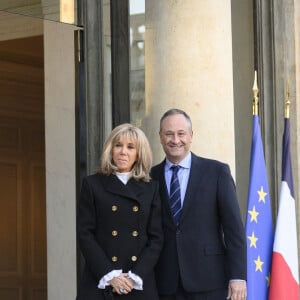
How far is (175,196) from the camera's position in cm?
499

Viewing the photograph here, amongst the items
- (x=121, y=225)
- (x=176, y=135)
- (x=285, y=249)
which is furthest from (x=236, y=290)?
(x=285, y=249)

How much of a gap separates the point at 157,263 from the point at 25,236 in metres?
3.85

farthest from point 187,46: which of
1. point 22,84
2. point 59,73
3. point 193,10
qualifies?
point 22,84

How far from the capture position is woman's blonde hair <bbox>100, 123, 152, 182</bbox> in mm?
4805

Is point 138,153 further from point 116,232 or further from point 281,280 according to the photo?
point 281,280

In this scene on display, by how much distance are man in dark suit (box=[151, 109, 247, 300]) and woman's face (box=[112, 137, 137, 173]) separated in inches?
10.1

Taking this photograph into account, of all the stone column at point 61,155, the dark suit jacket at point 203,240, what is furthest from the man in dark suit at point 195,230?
the stone column at point 61,155

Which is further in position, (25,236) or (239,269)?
(25,236)

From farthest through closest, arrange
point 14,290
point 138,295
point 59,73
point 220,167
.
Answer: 1. point 14,290
2. point 59,73
3. point 220,167
4. point 138,295

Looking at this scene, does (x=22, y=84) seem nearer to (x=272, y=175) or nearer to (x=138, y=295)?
(x=272, y=175)

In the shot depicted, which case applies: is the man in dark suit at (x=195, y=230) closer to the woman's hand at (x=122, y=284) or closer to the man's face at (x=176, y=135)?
the man's face at (x=176, y=135)

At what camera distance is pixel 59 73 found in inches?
245

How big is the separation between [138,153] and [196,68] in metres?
2.08

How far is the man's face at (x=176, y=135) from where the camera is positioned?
499 cm
